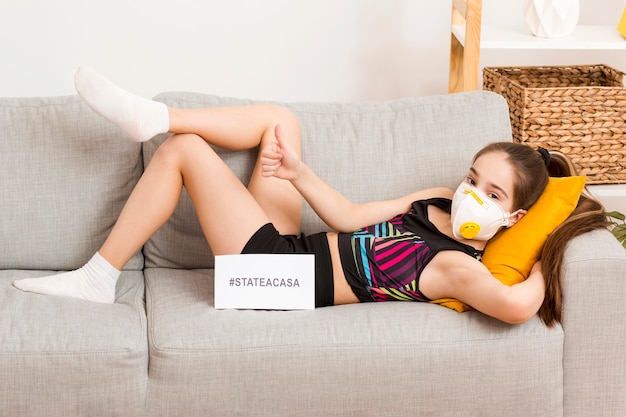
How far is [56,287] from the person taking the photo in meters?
2.02

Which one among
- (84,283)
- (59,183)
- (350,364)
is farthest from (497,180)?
(59,183)

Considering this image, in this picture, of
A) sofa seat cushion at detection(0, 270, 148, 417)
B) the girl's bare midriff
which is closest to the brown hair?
the girl's bare midriff

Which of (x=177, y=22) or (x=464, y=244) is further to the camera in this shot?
(x=177, y=22)

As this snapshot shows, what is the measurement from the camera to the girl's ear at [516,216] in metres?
Result: 2.03

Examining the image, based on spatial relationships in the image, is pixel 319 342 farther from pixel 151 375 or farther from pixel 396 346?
pixel 151 375

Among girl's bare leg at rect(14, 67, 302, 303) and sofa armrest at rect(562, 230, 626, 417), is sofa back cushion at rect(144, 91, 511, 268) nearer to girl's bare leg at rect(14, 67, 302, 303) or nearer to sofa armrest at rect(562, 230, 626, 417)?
girl's bare leg at rect(14, 67, 302, 303)

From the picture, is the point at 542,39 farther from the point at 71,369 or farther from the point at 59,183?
the point at 71,369

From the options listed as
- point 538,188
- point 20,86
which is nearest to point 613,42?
point 538,188

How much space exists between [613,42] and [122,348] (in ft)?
5.95

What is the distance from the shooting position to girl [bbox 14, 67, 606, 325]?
78.2 inches

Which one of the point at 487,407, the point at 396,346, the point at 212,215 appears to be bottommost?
the point at 487,407

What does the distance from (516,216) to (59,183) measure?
1.16 metres

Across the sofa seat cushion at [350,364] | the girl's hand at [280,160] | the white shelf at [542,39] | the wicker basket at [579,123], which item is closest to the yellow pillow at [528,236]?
the sofa seat cushion at [350,364]

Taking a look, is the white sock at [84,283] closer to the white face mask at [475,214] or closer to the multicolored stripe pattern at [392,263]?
the multicolored stripe pattern at [392,263]
